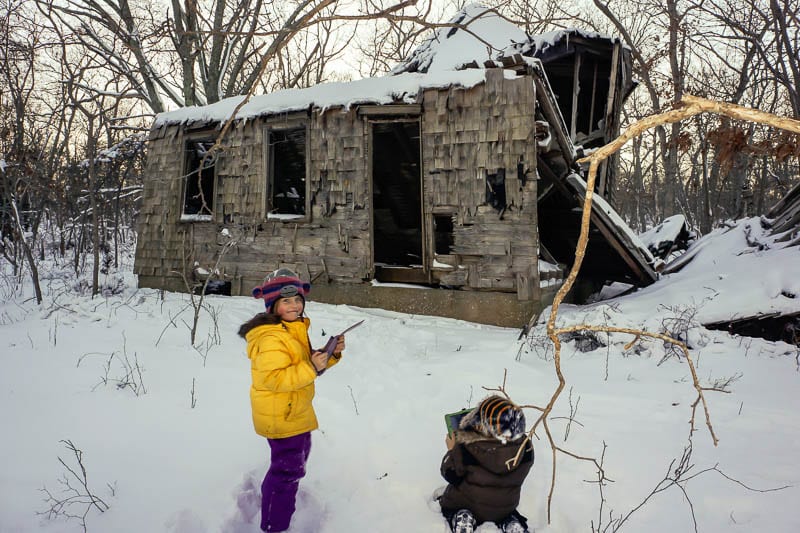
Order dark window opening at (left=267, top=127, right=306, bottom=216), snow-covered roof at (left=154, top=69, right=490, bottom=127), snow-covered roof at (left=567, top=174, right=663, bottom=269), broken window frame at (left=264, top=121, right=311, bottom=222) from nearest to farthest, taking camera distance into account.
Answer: snow-covered roof at (left=154, top=69, right=490, bottom=127), snow-covered roof at (left=567, top=174, right=663, bottom=269), broken window frame at (left=264, top=121, right=311, bottom=222), dark window opening at (left=267, top=127, right=306, bottom=216)

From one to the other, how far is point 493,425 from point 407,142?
7928mm

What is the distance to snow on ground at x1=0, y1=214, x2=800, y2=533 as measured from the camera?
94.0 inches

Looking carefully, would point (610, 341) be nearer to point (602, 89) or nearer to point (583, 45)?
point (583, 45)

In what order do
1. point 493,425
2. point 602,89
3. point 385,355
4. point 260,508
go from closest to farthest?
point 493,425 → point 260,508 → point 385,355 → point 602,89

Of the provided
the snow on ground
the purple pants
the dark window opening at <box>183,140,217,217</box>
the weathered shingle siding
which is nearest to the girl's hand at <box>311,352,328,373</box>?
the purple pants

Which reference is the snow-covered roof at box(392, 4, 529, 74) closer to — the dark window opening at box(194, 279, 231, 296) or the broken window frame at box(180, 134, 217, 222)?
the broken window frame at box(180, 134, 217, 222)

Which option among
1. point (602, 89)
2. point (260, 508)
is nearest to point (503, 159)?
point (260, 508)

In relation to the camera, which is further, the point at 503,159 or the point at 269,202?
the point at 269,202

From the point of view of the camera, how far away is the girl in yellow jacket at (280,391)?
2205 millimetres

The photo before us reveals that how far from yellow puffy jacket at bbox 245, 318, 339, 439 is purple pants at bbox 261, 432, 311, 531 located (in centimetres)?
9

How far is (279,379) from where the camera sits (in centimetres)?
219

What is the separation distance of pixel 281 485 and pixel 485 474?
1113 mm

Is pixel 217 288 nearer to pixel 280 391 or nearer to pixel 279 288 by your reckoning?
pixel 279 288

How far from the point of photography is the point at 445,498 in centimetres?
234
